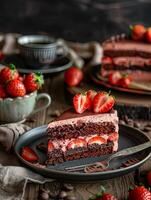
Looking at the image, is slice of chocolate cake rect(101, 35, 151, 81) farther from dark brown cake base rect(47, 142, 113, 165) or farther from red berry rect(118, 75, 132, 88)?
dark brown cake base rect(47, 142, 113, 165)

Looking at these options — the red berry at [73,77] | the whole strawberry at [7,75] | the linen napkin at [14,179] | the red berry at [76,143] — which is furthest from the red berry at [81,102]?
the red berry at [73,77]

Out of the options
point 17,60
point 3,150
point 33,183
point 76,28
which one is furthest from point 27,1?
point 33,183

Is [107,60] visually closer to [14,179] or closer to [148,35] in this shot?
[148,35]

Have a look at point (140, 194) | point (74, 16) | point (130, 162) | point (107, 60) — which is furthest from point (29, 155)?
point (74, 16)

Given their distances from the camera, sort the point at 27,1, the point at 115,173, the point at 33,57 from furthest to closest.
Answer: the point at 27,1 < the point at 33,57 < the point at 115,173

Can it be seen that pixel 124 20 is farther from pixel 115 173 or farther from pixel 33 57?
pixel 115 173

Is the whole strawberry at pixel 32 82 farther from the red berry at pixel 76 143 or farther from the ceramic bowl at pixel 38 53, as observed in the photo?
the ceramic bowl at pixel 38 53
